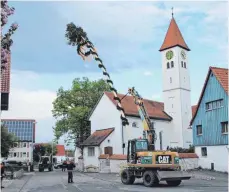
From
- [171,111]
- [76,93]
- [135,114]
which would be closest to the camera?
[135,114]

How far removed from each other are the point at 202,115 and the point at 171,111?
741 inches

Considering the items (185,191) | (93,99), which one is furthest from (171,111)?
(185,191)

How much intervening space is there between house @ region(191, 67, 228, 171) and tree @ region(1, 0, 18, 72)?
2673cm

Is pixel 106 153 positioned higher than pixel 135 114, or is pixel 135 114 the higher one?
pixel 135 114

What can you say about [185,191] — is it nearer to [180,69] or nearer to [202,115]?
[202,115]

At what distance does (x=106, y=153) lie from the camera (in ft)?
144

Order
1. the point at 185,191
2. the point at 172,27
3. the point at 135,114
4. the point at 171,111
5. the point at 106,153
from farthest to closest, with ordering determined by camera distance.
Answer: the point at 172,27, the point at 171,111, the point at 135,114, the point at 106,153, the point at 185,191

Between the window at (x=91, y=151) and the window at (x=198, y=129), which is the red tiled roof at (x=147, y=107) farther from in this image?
the window at (x=198, y=129)

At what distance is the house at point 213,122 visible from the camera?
109 ft

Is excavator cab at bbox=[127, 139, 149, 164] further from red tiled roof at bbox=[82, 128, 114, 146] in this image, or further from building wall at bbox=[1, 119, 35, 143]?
building wall at bbox=[1, 119, 35, 143]

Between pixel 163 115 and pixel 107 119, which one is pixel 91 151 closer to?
A: pixel 107 119

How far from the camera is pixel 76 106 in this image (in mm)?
58969

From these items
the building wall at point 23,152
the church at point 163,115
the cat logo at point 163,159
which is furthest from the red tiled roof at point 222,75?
the building wall at point 23,152

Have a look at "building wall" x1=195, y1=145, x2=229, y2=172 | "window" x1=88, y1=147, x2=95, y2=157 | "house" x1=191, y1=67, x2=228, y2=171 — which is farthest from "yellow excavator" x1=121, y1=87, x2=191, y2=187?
"window" x1=88, y1=147, x2=95, y2=157
